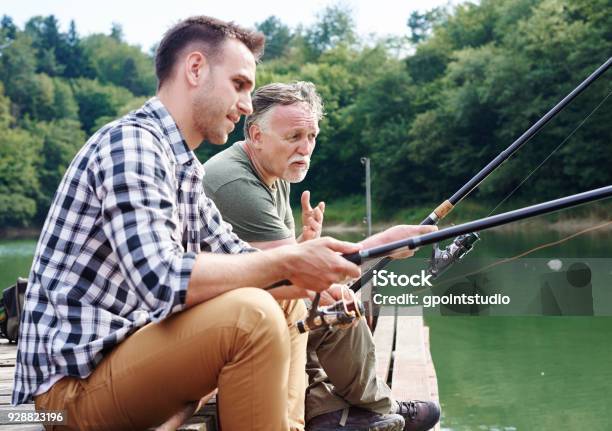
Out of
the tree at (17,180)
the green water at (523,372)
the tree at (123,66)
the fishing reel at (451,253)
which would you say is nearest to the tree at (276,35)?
the tree at (123,66)

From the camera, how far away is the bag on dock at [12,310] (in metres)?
3.46

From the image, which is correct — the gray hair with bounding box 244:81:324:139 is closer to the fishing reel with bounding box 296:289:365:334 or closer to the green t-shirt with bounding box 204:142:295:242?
the green t-shirt with bounding box 204:142:295:242

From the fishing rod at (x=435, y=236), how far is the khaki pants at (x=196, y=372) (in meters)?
0.25

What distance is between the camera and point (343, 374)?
7.81ft

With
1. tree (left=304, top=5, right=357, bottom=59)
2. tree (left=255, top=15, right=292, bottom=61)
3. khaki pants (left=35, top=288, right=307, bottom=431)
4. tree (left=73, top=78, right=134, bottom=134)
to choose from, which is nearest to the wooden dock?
khaki pants (left=35, top=288, right=307, bottom=431)

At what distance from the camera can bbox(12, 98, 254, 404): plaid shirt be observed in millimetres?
1465

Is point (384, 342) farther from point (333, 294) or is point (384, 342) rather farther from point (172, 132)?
point (172, 132)

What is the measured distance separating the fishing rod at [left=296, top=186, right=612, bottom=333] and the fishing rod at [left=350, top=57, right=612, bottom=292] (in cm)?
86

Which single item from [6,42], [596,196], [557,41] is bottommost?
[596,196]

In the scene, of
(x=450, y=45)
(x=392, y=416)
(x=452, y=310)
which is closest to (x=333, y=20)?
(x=450, y=45)

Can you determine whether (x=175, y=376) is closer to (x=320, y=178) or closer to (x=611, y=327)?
(x=611, y=327)

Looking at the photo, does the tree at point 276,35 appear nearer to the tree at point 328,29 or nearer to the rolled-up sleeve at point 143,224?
the tree at point 328,29

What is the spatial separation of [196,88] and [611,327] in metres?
8.13

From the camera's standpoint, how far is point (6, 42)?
53562 millimetres
